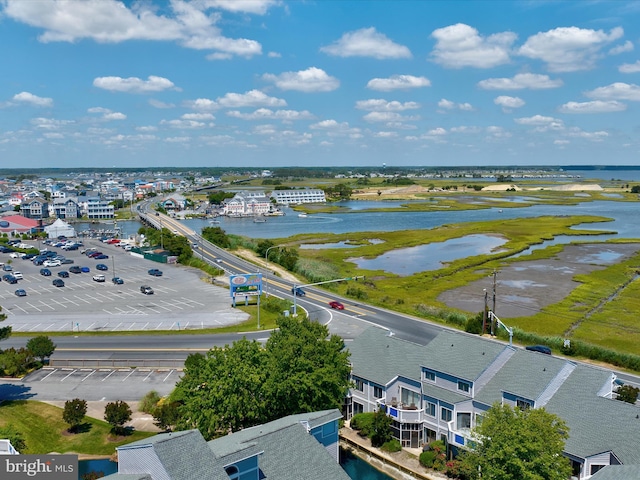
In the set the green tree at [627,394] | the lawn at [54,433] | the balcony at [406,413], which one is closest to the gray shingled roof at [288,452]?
the balcony at [406,413]

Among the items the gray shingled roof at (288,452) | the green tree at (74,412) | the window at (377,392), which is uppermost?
the gray shingled roof at (288,452)

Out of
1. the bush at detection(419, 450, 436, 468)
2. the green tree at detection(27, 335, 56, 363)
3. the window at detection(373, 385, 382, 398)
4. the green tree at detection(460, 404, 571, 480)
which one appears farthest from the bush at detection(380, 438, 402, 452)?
the green tree at detection(27, 335, 56, 363)

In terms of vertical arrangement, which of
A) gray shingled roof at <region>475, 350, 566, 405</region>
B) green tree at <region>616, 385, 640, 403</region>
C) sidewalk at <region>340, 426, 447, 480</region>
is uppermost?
gray shingled roof at <region>475, 350, 566, 405</region>

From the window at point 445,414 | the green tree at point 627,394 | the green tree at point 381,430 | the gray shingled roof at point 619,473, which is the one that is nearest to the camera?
the gray shingled roof at point 619,473

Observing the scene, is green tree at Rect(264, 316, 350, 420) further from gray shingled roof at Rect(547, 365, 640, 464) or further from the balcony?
gray shingled roof at Rect(547, 365, 640, 464)

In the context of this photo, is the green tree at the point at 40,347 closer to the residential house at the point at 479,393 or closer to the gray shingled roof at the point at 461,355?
the residential house at the point at 479,393
